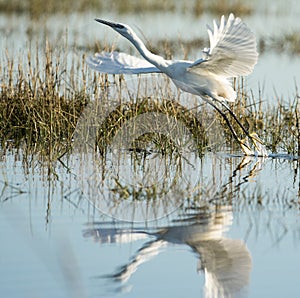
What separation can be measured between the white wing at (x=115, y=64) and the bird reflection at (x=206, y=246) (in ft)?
8.71

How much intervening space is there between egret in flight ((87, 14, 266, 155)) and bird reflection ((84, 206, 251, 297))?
155 cm

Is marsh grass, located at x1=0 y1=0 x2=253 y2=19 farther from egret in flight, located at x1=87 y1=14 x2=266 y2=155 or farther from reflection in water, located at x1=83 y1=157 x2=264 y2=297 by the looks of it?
reflection in water, located at x1=83 y1=157 x2=264 y2=297

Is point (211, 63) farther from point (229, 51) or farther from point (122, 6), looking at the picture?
point (122, 6)

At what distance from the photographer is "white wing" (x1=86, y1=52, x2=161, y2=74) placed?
844 cm

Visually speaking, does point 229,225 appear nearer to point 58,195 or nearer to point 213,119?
point 58,195

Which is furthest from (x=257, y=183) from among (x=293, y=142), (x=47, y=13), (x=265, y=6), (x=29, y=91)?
(x=265, y=6)

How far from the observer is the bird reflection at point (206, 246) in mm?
4613

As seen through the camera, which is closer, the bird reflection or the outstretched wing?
the bird reflection

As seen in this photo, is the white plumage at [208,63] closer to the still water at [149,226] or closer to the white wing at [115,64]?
the white wing at [115,64]

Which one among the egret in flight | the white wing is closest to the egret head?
the egret in flight

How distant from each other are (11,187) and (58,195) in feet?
1.35

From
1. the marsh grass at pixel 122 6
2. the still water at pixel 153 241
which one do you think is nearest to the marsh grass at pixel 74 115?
the still water at pixel 153 241

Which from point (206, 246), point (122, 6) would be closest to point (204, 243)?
point (206, 246)

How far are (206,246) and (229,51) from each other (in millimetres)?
2413
